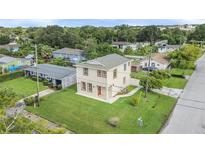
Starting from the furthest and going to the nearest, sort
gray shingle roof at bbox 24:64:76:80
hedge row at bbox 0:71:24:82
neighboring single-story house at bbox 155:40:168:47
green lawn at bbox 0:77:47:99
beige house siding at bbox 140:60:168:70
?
1. neighboring single-story house at bbox 155:40:168:47
2. beige house siding at bbox 140:60:168:70
3. hedge row at bbox 0:71:24:82
4. gray shingle roof at bbox 24:64:76:80
5. green lawn at bbox 0:77:47:99

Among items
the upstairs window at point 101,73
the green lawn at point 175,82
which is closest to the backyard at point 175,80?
the green lawn at point 175,82

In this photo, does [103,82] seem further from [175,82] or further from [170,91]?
[175,82]


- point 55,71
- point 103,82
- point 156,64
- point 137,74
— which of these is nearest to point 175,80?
point 137,74

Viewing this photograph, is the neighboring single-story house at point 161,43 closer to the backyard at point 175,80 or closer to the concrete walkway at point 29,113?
the backyard at point 175,80

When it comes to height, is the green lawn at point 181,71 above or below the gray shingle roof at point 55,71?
below

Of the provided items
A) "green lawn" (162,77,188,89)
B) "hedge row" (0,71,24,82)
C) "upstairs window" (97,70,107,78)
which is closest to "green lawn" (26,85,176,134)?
"upstairs window" (97,70,107,78)

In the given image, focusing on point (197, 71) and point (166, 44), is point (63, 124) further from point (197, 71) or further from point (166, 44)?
A: point (166, 44)

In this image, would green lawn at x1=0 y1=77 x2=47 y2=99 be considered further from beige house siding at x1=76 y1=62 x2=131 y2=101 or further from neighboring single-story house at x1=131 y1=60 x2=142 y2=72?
neighboring single-story house at x1=131 y1=60 x2=142 y2=72
